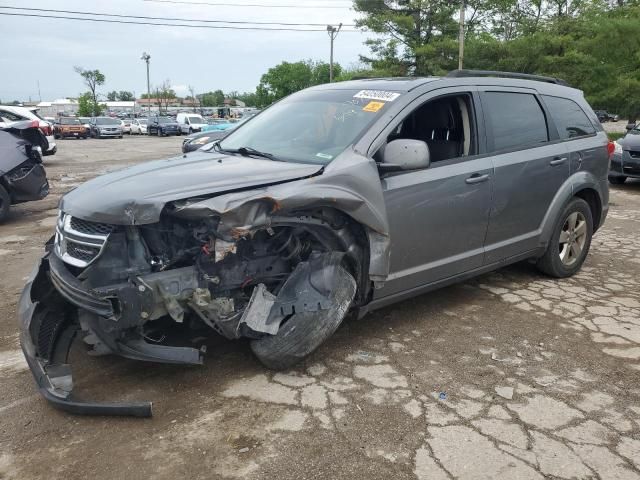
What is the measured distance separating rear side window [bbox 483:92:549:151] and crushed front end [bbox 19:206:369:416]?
1.63m

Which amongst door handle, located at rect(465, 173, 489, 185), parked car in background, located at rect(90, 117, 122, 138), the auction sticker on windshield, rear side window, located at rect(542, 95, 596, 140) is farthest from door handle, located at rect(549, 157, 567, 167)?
parked car in background, located at rect(90, 117, 122, 138)

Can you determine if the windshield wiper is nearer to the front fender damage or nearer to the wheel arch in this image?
the front fender damage

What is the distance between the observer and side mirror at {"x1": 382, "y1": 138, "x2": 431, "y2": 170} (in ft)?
11.0

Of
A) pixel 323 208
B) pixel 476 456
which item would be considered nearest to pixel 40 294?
pixel 323 208

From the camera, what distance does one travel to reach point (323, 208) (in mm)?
3172

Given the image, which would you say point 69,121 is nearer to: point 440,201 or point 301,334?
point 440,201

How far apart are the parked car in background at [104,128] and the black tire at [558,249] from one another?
34.6 meters

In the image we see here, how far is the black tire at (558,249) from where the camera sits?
481cm

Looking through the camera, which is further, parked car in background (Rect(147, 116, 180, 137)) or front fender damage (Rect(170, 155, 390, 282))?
parked car in background (Rect(147, 116, 180, 137))

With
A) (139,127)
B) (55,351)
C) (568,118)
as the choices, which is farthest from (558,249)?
(139,127)

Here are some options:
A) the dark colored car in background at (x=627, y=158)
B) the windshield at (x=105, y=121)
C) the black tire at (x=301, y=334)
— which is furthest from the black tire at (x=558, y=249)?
the windshield at (x=105, y=121)

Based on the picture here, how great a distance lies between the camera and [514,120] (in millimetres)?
4383

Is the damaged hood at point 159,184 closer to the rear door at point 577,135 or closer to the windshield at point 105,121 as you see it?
the rear door at point 577,135

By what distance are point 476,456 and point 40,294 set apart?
98.6 inches
